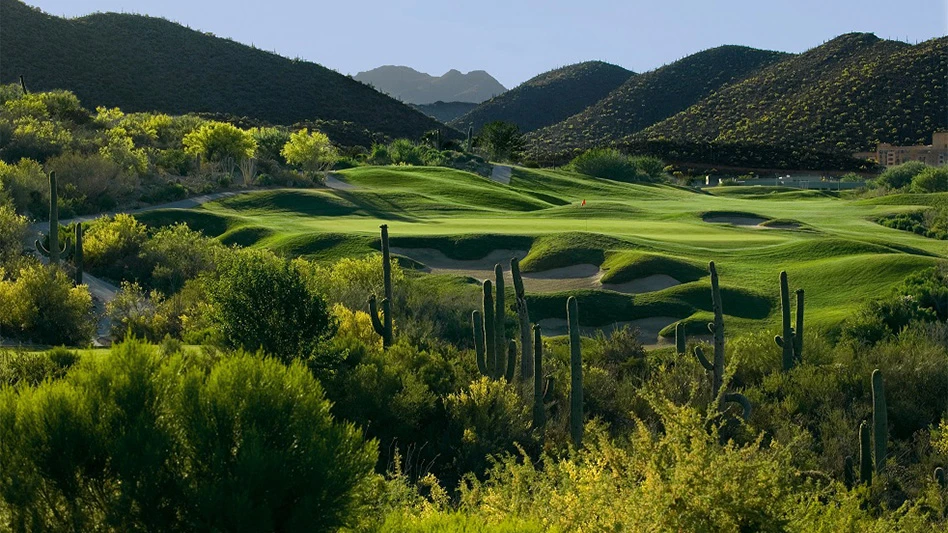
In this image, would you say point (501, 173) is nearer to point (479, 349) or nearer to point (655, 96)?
point (479, 349)

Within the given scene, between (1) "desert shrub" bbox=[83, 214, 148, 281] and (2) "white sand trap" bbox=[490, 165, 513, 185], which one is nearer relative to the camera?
(1) "desert shrub" bbox=[83, 214, 148, 281]

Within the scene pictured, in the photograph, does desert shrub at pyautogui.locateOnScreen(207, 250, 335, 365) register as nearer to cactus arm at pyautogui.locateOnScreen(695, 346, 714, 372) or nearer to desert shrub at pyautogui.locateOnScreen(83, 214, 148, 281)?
cactus arm at pyautogui.locateOnScreen(695, 346, 714, 372)

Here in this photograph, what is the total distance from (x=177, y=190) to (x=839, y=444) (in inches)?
1310

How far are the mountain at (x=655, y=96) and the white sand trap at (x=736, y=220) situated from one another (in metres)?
61.4

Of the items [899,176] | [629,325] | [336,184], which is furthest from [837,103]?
[629,325]

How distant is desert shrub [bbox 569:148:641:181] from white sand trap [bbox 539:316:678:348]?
1703 inches

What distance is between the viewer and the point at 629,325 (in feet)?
87.4

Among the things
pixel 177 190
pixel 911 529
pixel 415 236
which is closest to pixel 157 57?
pixel 177 190

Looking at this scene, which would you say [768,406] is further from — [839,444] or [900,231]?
[900,231]

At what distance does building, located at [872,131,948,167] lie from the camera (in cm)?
8044

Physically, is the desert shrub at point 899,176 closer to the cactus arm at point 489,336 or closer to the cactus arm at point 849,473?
the cactus arm at point 489,336

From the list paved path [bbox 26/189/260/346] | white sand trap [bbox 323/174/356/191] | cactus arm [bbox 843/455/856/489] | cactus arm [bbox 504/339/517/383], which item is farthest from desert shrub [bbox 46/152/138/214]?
cactus arm [bbox 843/455/856/489]

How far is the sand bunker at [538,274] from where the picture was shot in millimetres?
30422

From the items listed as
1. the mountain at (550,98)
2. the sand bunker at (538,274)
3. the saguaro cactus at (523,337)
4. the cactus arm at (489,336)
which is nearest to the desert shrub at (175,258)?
the sand bunker at (538,274)
